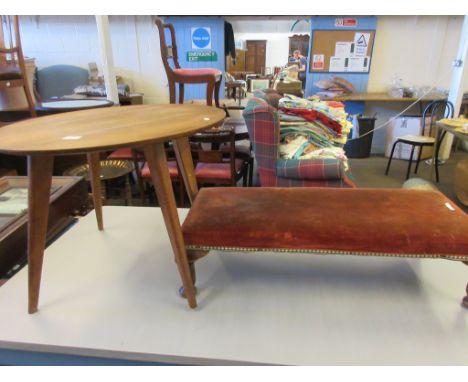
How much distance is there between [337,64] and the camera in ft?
15.7

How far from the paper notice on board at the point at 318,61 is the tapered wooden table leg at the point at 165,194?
4464 mm

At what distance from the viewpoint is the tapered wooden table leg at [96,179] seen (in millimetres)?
1497

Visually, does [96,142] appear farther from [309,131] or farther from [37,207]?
[309,131]

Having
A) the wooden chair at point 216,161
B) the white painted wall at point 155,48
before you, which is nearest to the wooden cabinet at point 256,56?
the white painted wall at point 155,48

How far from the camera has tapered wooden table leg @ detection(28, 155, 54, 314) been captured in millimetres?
963

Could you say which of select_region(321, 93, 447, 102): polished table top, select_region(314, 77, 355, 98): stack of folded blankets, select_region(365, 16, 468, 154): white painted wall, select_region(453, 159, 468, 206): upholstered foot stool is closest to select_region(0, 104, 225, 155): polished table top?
select_region(453, 159, 468, 206): upholstered foot stool

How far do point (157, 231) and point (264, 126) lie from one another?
102 cm

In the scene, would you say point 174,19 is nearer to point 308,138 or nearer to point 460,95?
point 308,138

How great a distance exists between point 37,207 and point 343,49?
482cm

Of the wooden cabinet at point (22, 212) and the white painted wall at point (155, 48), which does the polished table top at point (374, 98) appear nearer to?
the white painted wall at point (155, 48)

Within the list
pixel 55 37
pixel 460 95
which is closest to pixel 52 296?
pixel 460 95

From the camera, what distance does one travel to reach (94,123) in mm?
1054

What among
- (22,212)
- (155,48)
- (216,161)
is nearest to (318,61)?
(155,48)

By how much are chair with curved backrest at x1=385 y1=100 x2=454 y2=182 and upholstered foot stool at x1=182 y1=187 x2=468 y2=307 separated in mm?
2848
